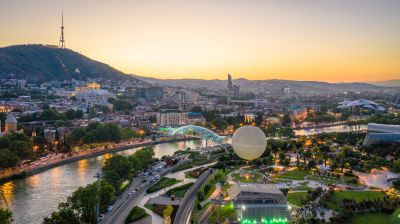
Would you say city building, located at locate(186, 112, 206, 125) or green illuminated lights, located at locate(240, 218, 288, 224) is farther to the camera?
city building, located at locate(186, 112, 206, 125)

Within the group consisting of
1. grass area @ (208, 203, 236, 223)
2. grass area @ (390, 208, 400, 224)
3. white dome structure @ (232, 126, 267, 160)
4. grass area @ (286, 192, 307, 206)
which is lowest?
grass area @ (208, 203, 236, 223)

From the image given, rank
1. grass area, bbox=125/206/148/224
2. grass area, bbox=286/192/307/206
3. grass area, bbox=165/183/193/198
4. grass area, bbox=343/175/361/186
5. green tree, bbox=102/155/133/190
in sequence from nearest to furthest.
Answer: grass area, bbox=125/206/148/224, grass area, bbox=286/192/307/206, grass area, bbox=165/183/193/198, green tree, bbox=102/155/133/190, grass area, bbox=343/175/361/186

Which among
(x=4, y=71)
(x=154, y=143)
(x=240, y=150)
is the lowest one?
(x=154, y=143)

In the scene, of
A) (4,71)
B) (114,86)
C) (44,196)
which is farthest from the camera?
(114,86)

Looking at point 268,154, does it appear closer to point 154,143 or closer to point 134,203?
point 134,203

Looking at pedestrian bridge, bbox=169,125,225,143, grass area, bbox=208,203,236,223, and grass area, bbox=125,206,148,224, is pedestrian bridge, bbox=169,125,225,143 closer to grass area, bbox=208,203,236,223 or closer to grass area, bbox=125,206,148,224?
grass area, bbox=208,203,236,223

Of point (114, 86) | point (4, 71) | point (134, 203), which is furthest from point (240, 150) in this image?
point (114, 86)

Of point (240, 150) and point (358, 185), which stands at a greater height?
point (240, 150)

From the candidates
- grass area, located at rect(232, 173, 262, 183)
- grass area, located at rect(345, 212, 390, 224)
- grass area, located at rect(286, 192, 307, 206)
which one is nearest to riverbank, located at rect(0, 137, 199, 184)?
grass area, located at rect(232, 173, 262, 183)

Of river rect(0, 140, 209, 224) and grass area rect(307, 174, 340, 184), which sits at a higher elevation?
grass area rect(307, 174, 340, 184)
